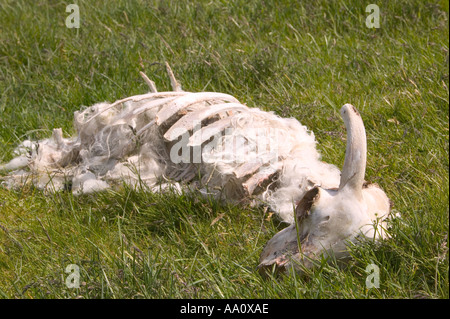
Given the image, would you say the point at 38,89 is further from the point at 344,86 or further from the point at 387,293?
the point at 387,293

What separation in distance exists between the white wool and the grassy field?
122 millimetres

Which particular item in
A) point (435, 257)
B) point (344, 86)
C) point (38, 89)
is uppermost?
point (435, 257)

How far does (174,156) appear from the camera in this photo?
12.2ft

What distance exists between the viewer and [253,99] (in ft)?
15.9

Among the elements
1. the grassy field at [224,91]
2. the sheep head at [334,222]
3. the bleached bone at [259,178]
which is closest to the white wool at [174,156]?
the bleached bone at [259,178]

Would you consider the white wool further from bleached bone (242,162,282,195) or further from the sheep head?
the sheep head

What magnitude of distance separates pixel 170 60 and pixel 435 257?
3270mm

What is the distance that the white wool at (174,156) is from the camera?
3.47 metres

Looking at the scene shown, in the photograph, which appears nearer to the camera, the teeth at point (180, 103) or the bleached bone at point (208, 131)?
the bleached bone at point (208, 131)

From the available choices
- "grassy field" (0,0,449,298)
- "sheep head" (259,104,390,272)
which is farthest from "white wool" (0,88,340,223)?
"sheep head" (259,104,390,272)

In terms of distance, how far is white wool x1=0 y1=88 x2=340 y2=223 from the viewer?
3.47 metres

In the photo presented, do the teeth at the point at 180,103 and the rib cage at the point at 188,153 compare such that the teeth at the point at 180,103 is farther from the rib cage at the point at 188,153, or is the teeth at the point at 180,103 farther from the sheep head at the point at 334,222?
the sheep head at the point at 334,222

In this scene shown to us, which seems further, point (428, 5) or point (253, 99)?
point (428, 5)
